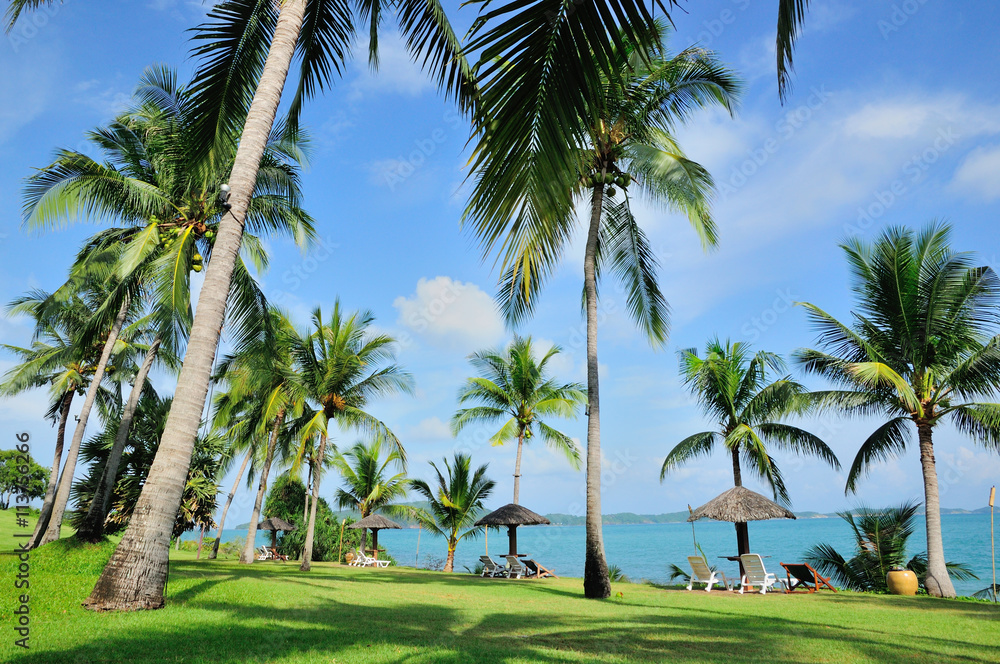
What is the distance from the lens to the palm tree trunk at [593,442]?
11.4 metres

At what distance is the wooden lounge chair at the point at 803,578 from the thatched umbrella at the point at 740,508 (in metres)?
1.20

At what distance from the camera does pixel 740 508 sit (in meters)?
15.0

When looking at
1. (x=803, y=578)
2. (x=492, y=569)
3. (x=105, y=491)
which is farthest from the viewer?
(x=492, y=569)

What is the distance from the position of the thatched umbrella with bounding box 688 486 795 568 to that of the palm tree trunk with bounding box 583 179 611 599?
14.5 ft

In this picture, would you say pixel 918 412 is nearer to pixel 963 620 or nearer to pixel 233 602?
pixel 963 620

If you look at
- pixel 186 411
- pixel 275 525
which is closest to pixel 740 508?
pixel 186 411

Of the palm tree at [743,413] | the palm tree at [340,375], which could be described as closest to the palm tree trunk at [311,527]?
the palm tree at [340,375]

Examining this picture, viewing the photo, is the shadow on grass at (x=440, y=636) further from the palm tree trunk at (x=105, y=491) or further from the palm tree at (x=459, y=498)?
the palm tree at (x=459, y=498)

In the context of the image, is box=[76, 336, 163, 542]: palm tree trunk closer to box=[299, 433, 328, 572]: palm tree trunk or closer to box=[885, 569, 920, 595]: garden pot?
box=[299, 433, 328, 572]: palm tree trunk

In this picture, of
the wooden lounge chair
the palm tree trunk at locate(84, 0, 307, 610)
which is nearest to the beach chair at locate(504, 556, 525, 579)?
the wooden lounge chair

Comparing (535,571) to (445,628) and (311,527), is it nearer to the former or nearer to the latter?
(311,527)

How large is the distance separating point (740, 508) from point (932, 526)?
4076mm

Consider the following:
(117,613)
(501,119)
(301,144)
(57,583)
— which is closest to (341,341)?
(301,144)

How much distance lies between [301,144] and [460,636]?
38.8 ft
